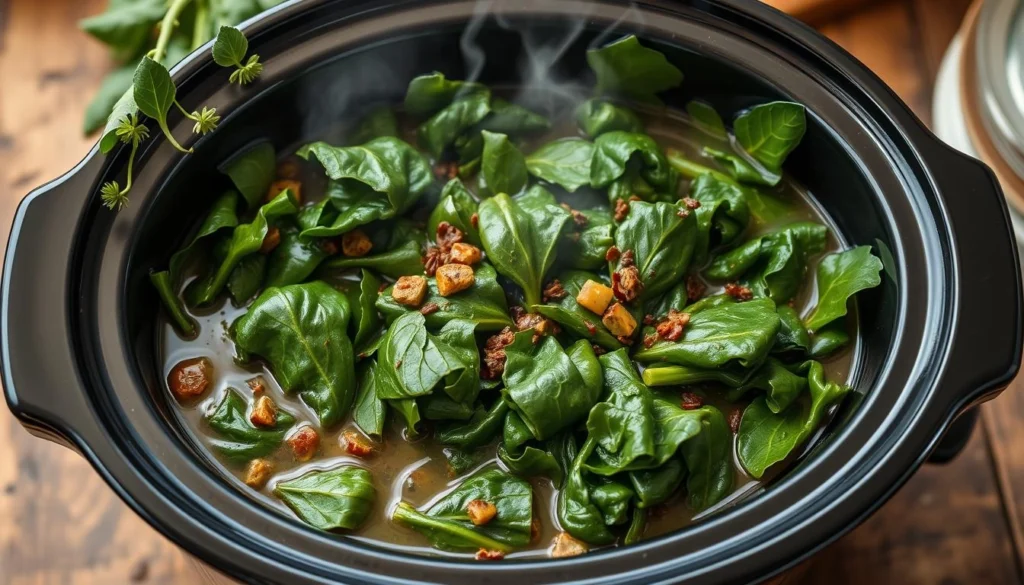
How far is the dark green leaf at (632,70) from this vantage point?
1.78m

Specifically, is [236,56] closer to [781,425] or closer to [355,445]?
[355,445]

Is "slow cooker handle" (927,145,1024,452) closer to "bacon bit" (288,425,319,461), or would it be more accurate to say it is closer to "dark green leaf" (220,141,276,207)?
"bacon bit" (288,425,319,461)

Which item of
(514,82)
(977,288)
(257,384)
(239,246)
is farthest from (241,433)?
(977,288)

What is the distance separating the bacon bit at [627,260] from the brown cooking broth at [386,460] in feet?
0.58

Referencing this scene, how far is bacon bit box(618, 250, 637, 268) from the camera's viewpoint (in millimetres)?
1678

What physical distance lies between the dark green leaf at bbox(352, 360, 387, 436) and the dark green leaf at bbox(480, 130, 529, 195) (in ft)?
1.33

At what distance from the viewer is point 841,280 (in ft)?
5.49

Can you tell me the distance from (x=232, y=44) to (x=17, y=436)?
99 cm

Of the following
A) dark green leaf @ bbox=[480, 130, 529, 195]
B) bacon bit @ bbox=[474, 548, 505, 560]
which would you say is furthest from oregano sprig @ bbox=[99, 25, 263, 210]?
bacon bit @ bbox=[474, 548, 505, 560]

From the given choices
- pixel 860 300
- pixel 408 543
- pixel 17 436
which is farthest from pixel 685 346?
pixel 17 436

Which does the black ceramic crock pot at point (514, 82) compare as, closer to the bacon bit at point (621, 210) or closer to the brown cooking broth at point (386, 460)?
the brown cooking broth at point (386, 460)

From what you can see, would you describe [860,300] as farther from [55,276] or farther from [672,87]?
[55,276]

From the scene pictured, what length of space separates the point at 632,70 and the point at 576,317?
1.68 feet

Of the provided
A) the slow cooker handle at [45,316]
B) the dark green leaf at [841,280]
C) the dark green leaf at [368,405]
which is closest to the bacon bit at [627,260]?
the dark green leaf at [841,280]
